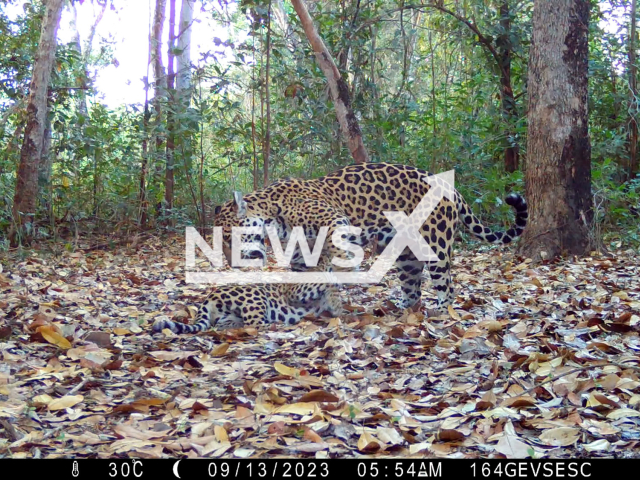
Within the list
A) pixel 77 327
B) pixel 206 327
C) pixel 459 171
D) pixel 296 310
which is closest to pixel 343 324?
pixel 296 310

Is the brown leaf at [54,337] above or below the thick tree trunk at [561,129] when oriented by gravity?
below

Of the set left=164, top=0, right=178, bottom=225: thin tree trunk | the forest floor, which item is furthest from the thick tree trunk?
left=164, top=0, right=178, bottom=225: thin tree trunk

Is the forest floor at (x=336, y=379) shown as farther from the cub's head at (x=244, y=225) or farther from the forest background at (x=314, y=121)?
the forest background at (x=314, y=121)

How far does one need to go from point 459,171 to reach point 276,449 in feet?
24.5

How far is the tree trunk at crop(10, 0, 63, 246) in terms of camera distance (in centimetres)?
832

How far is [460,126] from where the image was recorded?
9859mm

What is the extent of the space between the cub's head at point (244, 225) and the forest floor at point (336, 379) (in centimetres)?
73

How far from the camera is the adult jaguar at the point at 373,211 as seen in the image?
559 cm

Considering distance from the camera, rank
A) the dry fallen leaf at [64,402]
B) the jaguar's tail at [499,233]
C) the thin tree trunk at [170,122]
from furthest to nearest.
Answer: the thin tree trunk at [170,122] → the jaguar's tail at [499,233] → the dry fallen leaf at [64,402]

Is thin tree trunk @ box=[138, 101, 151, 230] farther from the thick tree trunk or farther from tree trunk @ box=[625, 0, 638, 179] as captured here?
tree trunk @ box=[625, 0, 638, 179]

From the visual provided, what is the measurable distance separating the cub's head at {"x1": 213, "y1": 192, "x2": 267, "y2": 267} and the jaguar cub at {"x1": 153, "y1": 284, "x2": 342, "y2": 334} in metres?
0.35

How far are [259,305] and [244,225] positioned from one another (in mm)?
799

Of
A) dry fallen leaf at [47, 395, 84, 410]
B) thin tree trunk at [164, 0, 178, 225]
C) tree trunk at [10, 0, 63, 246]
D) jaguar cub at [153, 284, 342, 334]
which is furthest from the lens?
thin tree trunk at [164, 0, 178, 225]
